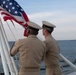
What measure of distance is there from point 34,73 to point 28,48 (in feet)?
1.15

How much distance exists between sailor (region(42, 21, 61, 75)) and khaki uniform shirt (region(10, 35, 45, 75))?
2.01ft

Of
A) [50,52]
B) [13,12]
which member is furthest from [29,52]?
[13,12]

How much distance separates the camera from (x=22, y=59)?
12.7 feet

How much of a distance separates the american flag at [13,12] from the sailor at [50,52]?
1.89 feet

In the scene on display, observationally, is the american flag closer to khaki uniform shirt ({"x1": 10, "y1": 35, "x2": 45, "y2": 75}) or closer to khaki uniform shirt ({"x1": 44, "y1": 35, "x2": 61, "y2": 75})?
khaki uniform shirt ({"x1": 44, "y1": 35, "x2": 61, "y2": 75})

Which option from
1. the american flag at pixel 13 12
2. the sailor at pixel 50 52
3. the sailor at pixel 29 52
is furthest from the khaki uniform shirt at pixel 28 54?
the american flag at pixel 13 12

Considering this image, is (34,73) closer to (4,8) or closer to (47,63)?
(47,63)

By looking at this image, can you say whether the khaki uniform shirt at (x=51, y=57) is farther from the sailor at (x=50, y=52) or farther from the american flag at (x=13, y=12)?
the american flag at (x=13, y=12)

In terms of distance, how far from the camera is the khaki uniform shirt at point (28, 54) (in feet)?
12.7

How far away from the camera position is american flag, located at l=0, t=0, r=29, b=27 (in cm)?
500

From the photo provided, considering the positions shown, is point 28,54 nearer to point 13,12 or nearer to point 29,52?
point 29,52

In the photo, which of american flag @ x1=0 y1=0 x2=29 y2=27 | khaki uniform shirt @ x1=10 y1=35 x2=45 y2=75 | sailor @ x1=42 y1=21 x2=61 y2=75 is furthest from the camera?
american flag @ x1=0 y1=0 x2=29 y2=27

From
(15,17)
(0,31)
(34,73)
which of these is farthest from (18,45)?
(15,17)

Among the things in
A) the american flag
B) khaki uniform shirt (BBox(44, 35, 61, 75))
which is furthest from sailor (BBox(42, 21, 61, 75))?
the american flag
